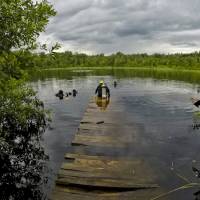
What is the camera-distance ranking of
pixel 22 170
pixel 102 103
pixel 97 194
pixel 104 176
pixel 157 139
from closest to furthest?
pixel 97 194 < pixel 104 176 < pixel 22 170 < pixel 157 139 < pixel 102 103

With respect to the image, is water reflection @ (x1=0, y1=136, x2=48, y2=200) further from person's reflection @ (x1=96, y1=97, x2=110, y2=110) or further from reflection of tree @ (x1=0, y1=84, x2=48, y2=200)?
person's reflection @ (x1=96, y1=97, x2=110, y2=110)

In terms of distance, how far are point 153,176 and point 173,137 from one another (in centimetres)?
1118

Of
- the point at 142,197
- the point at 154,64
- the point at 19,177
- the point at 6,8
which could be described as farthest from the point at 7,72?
the point at 154,64

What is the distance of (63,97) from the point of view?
60.8 meters

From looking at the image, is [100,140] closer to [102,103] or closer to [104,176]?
[104,176]

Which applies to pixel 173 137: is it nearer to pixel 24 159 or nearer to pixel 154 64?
pixel 24 159

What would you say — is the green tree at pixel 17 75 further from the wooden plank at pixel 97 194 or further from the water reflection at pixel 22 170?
the wooden plank at pixel 97 194

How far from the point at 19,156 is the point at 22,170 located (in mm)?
2785

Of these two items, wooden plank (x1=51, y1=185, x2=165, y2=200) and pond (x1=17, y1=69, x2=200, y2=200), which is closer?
wooden plank (x1=51, y1=185, x2=165, y2=200)

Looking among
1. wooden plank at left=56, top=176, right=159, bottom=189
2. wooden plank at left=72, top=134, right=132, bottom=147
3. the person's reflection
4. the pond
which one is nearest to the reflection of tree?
the pond

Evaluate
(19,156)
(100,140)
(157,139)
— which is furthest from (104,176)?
(157,139)

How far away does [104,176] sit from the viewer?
18516 millimetres

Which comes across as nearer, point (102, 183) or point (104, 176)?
point (102, 183)

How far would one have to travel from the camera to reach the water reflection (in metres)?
18.8
